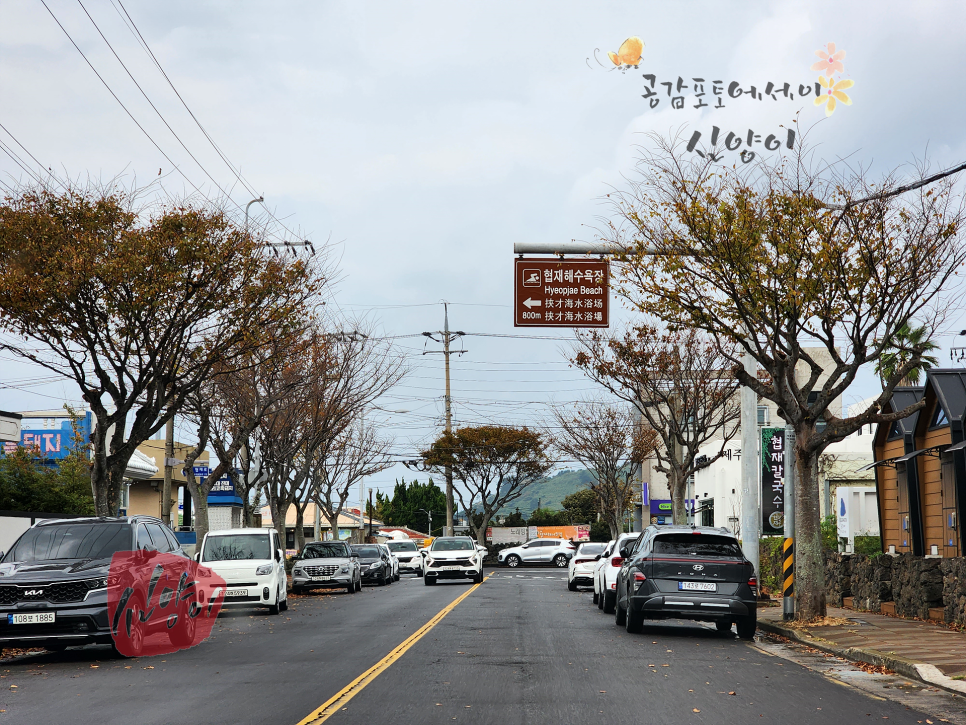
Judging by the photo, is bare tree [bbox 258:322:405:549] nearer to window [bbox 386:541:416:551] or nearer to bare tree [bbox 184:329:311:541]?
bare tree [bbox 184:329:311:541]

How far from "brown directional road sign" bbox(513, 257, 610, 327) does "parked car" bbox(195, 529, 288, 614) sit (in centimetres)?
834

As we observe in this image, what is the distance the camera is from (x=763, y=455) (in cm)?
2581

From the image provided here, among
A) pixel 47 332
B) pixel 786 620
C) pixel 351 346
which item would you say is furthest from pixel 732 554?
pixel 351 346

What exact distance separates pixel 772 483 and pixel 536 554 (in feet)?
117

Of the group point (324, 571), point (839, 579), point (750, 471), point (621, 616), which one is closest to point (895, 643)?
point (621, 616)

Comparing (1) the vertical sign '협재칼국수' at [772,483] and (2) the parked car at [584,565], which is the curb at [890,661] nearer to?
(1) the vertical sign '협재칼국수' at [772,483]

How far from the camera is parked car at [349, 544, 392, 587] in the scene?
3916 cm

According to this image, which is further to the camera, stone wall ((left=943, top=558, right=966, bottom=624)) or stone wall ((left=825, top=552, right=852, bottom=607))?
stone wall ((left=825, top=552, right=852, bottom=607))

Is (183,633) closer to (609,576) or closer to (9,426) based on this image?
(609,576)

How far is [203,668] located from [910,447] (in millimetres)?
18547

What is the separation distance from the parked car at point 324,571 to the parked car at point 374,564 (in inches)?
186

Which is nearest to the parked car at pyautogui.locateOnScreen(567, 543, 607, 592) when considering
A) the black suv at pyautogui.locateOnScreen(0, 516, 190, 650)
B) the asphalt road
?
the asphalt road

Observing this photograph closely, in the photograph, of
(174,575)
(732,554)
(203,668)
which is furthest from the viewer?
(732,554)

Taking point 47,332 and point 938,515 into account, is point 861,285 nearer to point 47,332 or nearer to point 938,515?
point 938,515
